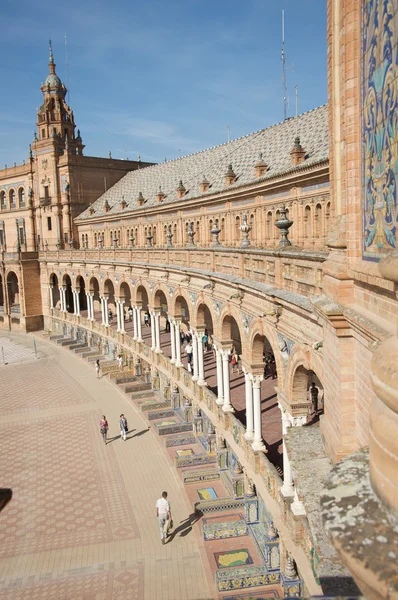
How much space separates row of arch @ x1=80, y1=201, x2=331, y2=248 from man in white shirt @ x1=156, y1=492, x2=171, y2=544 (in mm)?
9135

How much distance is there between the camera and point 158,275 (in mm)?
27469

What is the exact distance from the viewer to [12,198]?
63.7 meters

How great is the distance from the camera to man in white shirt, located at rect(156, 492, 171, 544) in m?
15.0

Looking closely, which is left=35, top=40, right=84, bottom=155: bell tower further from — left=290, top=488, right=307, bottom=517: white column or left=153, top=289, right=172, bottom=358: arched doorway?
left=290, top=488, right=307, bottom=517: white column

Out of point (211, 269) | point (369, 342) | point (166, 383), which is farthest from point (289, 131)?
point (369, 342)

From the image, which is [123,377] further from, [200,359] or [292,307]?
[292,307]

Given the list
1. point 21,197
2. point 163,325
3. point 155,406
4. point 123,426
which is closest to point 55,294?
point 21,197

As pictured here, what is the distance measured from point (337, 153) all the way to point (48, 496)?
672 inches

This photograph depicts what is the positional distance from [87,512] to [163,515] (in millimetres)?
3779

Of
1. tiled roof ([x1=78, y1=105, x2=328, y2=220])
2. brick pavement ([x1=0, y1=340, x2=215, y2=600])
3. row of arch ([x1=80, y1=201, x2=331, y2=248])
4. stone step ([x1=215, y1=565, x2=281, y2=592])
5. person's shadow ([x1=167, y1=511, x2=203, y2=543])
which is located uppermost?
tiled roof ([x1=78, y1=105, x2=328, y2=220])

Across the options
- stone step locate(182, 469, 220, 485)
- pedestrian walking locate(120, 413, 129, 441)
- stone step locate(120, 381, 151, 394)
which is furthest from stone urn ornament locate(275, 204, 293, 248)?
stone step locate(120, 381, 151, 394)

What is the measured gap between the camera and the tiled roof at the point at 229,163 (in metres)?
24.7

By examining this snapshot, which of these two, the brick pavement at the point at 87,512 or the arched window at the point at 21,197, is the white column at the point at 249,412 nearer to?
the brick pavement at the point at 87,512

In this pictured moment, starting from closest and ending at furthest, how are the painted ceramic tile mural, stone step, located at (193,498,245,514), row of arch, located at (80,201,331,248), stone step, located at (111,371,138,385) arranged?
the painted ceramic tile mural < stone step, located at (193,498,245,514) < row of arch, located at (80,201,331,248) < stone step, located at (111,371,138,385)
